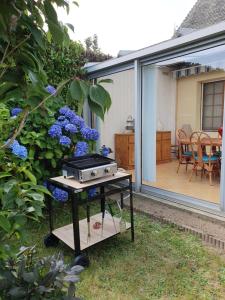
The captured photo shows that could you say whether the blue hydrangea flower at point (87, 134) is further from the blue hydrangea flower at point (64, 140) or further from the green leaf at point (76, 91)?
the green leaf at point (76, 91)

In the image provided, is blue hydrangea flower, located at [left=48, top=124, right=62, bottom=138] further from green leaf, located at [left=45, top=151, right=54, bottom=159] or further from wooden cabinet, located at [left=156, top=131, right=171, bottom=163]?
wooden cabinet, located at [left=156, top=131, right=171, bottom=163]

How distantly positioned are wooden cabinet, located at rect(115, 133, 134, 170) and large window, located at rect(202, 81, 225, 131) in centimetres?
246

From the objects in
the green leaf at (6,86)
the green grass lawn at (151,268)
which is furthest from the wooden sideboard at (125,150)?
the green leaf at (6,86)

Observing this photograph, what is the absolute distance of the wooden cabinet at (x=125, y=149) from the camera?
18.6 ft

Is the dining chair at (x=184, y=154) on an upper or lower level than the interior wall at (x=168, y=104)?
lower

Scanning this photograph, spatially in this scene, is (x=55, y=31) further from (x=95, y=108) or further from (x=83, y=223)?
(x=83, y=223)

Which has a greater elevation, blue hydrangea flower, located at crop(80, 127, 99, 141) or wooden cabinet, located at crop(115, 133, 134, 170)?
blue hydrangea flower, located at crop(80, 127, 99, 141)

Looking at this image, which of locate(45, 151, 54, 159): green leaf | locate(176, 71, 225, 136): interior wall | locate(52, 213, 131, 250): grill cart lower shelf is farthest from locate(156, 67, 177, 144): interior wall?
locate(52, 213, 131, 250): grill cart lower shelf

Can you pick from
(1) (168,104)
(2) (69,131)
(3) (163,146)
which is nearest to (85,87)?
(2) (69,131)

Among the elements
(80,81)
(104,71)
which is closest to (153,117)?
(104,71)

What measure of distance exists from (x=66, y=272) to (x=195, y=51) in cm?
307

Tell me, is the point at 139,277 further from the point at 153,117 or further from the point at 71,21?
the point at 153,117

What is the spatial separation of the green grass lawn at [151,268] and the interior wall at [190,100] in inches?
180

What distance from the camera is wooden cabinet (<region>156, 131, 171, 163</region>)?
6.24 metres
